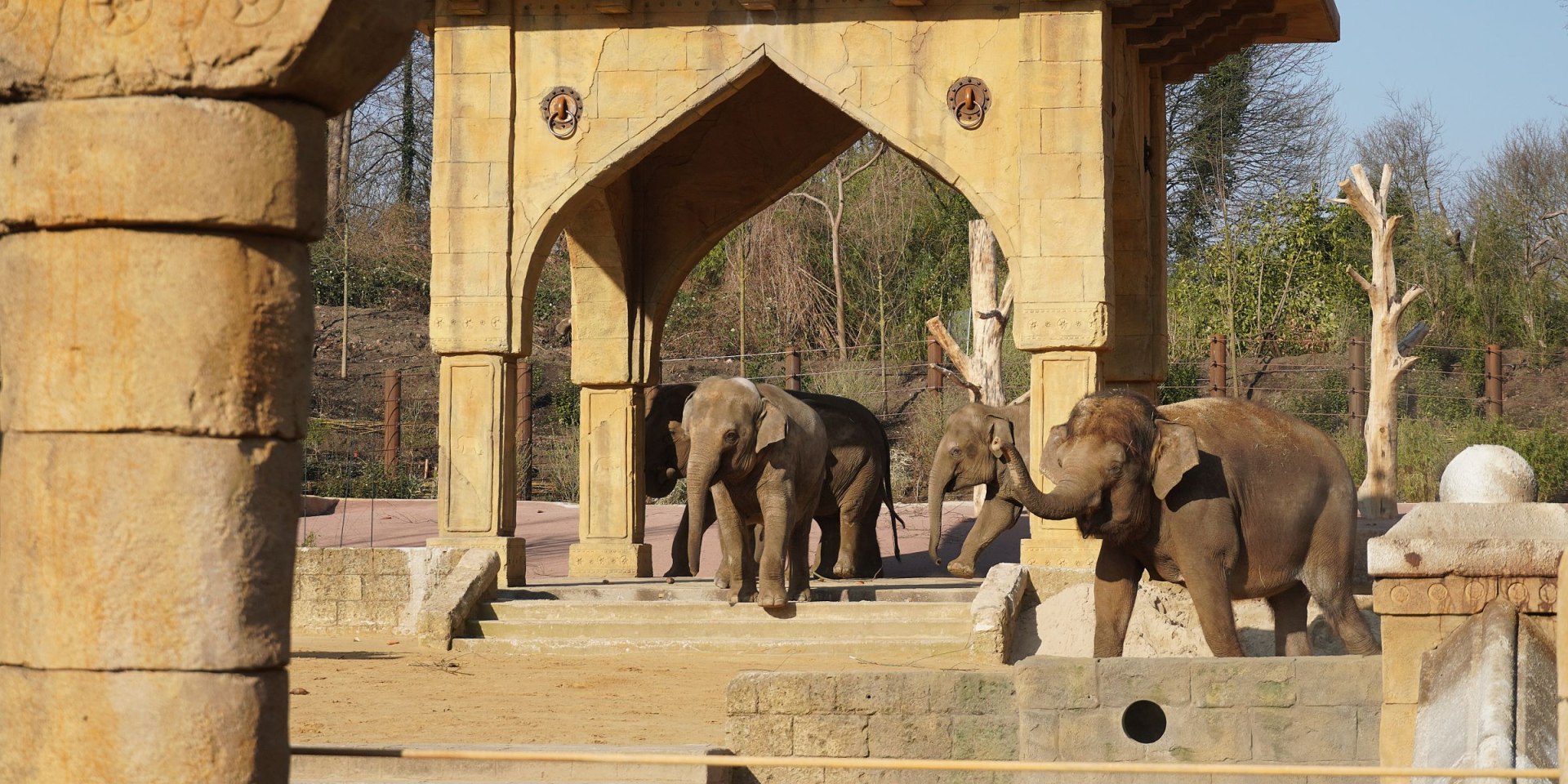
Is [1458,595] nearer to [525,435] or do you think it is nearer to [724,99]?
[724,99]

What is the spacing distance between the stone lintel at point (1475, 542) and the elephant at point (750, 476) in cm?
693

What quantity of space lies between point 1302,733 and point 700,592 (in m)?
6.80

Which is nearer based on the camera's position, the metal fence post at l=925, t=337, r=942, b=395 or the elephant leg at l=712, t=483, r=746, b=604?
the elephant leg at l=712, t=483, r=746, b=604

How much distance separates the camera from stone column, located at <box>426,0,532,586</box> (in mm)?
15297

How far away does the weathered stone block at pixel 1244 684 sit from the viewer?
8969 mm

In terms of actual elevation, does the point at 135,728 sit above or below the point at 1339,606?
above

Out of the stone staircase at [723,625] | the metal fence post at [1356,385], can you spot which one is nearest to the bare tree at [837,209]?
the metal fence post at [1356,385]

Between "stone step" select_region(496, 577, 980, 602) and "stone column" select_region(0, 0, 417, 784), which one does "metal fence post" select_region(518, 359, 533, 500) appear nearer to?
"stone step" select_region(496, 577, 980, 602)

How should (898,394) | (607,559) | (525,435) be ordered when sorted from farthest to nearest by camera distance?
1. (898,394)
2. (525,435)
3. (607,559)

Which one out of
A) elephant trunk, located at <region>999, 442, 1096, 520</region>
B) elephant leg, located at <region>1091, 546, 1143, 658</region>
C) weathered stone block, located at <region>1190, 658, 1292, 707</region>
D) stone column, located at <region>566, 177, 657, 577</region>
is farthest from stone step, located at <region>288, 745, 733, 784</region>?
stone column, located at <region>566, 177, 657, 577</region>

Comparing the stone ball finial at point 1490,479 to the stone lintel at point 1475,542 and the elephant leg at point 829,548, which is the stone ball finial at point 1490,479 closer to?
the stone lintel at point 1475,542

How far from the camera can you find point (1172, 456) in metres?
10.9

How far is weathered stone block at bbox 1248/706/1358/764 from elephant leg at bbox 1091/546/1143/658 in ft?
6.30

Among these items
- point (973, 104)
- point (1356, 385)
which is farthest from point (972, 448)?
point (1356, 385)
